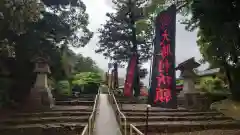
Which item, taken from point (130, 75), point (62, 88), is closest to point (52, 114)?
point (130, 75)

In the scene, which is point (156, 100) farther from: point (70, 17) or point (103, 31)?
point (103, 31)

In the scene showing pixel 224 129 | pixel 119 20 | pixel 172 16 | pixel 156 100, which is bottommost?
pixel 224 129

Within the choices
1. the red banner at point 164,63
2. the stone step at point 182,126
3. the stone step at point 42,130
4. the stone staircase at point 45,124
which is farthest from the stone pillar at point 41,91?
the red banner at point 164,63

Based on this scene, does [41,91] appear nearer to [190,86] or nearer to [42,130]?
[42,130]

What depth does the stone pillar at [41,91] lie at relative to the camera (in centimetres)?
1546

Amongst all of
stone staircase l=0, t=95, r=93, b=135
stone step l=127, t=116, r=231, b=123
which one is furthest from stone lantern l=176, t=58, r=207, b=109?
stone staircase l=0, t=95, r=93, b=135

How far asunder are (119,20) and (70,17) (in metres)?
9.38

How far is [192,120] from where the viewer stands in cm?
1203

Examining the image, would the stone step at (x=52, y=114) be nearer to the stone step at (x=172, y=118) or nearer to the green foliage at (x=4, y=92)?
the green foliage at (x=4, y=92)

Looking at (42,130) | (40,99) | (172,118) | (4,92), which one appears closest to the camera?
(42,130)

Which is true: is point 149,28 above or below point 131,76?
above

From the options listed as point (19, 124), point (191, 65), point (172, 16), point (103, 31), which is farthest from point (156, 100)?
point (103, 31)

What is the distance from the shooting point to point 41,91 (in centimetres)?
1562

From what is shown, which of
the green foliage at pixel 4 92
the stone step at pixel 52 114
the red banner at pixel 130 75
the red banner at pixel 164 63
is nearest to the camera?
the red banner at pixel 164 63
